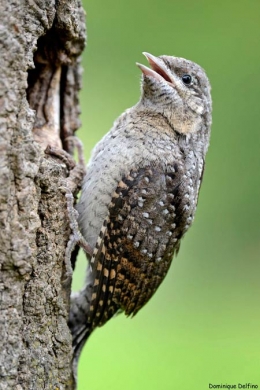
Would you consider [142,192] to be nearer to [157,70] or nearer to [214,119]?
[157,70]

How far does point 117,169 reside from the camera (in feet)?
11.8

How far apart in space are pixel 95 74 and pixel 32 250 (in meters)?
3.92

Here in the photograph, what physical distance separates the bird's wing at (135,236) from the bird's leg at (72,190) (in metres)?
0.17

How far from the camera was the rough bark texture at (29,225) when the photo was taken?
2.71 meters

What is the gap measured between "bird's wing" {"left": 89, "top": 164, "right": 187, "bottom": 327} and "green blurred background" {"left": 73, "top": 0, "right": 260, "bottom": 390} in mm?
2145

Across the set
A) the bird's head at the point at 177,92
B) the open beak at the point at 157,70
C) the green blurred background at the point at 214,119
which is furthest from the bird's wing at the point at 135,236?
the green blurred background at the point at 214,119

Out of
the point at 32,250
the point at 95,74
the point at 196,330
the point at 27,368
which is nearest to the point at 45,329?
the point at 27,368

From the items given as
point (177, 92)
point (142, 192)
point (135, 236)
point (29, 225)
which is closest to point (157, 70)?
point (177, 92)

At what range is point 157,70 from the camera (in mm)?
3828

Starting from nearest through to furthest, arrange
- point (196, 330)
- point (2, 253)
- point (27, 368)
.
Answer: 1. point (2, 253)
2. point (27, 368)
3. point (196, 330)

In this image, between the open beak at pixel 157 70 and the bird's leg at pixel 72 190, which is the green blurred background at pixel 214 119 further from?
the open beak at pixel 157 70

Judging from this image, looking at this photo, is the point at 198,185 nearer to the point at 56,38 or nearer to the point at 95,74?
the point at 56,38

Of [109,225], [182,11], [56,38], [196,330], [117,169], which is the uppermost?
[182,11]

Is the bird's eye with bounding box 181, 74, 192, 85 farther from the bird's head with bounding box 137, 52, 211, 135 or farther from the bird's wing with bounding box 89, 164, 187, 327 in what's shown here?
the bird's wing with bounding box 89, 164, 187, 327
